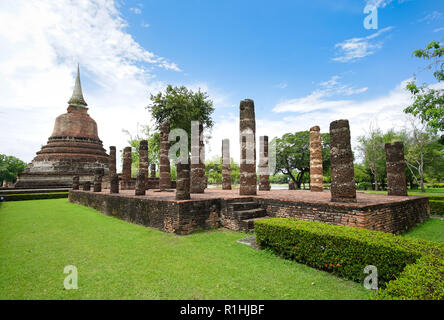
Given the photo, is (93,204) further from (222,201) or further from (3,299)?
(3,299)

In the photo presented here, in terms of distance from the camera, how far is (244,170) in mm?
10484

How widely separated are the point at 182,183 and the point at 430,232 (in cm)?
882

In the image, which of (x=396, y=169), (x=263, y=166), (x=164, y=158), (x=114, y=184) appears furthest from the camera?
(x=164, y=158)

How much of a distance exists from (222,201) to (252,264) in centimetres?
386

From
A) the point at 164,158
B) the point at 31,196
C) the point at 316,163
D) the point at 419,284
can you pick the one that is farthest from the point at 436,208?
the point at 31,196

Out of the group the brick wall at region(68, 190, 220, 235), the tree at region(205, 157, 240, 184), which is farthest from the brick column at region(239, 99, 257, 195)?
the tree at region(205, 157, 240, 184)

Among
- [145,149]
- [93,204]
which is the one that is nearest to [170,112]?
[145,149]

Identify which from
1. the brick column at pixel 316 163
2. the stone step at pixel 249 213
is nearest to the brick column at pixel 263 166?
the brick column at pixel 316 163

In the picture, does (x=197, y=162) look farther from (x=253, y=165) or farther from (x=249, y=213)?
(x=249, y=213)

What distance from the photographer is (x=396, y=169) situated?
1120cm

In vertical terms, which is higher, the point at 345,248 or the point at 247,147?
the point at 247,147

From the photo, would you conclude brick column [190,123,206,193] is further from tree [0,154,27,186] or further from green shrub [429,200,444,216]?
tree [0,154,27,186]

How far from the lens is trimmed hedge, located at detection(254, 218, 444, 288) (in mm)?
3621

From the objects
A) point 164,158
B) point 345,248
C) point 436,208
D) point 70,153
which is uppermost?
point 70,153
